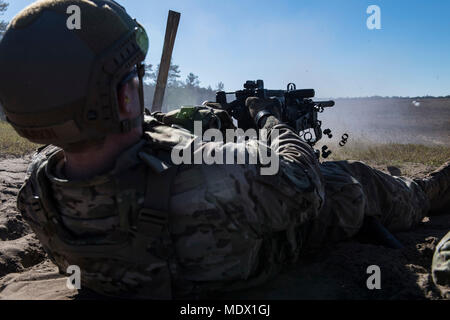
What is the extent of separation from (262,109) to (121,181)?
75.2 inches

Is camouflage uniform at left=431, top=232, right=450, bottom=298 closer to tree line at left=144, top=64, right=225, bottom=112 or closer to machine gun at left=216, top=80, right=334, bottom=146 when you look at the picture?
machine gun at left=216, top=80, right=334, bottom=146

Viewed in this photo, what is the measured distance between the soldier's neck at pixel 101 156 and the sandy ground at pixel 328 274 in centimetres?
83

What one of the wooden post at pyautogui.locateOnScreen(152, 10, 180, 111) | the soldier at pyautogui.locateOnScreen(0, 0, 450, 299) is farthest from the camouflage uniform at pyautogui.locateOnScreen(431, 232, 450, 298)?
the wooden post at pyautogui.locateOnScreen(152, 10, 180, 111)

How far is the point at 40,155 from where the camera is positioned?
7.80 ft

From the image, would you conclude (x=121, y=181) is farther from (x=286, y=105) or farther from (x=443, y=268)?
(x=286, y=105)

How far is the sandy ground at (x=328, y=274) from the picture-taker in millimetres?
2268

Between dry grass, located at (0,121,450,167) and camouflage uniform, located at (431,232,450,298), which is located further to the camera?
dry grass, located at (0,121,450,167)

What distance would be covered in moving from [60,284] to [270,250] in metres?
1.48

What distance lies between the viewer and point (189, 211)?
1.90 meters

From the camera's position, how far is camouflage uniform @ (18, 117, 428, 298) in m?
1.90

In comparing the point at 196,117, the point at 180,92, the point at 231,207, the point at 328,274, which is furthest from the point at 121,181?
the point at 180,92

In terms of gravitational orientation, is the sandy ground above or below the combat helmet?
below
